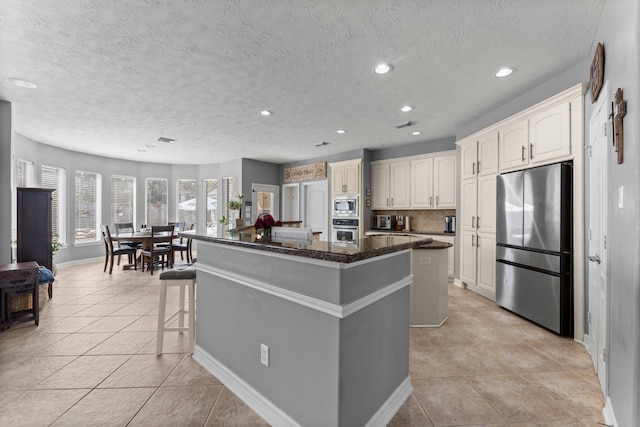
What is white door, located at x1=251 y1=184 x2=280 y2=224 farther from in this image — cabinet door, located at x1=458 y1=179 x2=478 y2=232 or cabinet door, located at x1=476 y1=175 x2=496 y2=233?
cabinet door, located at x1=476 y1=175 x2=496 y2=233

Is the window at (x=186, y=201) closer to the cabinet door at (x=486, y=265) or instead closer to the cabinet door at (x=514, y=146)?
the cabinet door at (x=486, y=265)

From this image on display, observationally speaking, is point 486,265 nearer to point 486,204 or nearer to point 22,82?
point 486,204

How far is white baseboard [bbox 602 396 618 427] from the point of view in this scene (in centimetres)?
155

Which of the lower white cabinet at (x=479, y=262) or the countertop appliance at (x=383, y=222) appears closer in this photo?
the lower white cabinet at (x=479, y=262)

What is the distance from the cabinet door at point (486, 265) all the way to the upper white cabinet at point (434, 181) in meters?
1.24

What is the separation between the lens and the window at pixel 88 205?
6734 millimetres

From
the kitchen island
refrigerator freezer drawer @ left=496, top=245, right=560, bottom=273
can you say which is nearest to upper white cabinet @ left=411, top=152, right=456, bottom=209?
refrigerator freezer drawer @ left=496, top=245, right=560, bottom=273

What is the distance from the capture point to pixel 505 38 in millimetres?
2303

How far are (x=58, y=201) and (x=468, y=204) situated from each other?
8281 millimetres

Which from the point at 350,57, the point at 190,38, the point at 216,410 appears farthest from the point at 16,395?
the point at 350,57

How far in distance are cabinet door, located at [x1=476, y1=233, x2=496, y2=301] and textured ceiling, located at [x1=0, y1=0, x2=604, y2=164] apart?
1831 mm

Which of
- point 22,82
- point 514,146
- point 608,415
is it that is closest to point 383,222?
point 514,146

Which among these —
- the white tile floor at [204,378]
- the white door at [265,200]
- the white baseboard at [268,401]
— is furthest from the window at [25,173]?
the white baseboard at [268,401]

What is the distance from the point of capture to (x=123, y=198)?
7.66 meters
